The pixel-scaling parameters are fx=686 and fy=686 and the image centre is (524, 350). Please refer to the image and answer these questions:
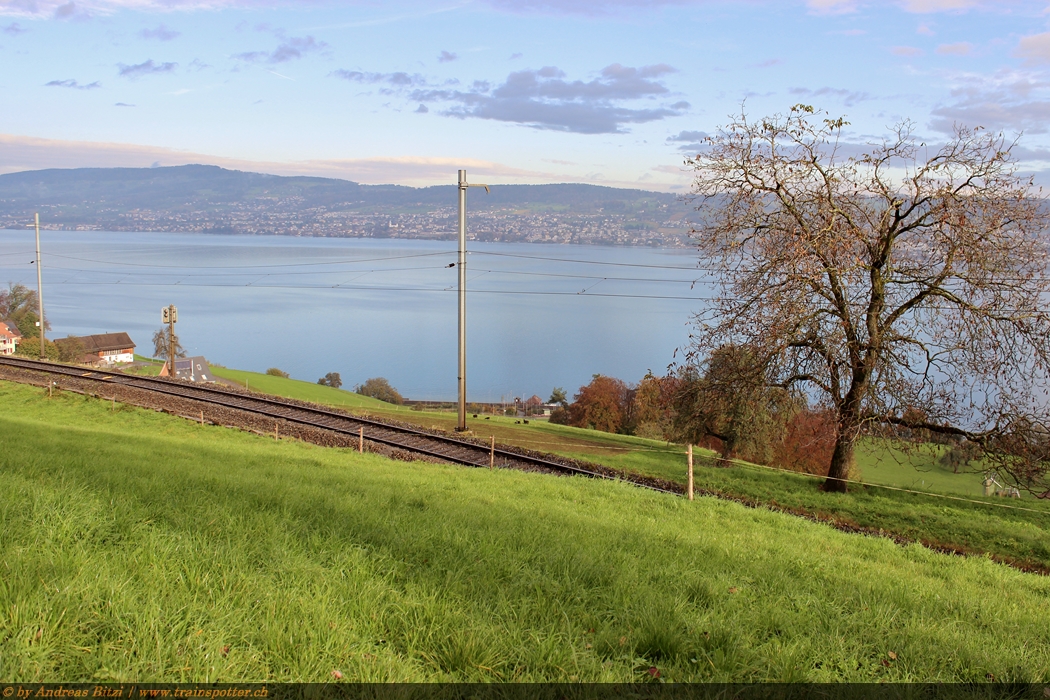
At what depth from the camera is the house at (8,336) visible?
65.9 m

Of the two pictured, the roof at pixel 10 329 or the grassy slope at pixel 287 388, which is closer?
the grassy slope at pixel 287 388

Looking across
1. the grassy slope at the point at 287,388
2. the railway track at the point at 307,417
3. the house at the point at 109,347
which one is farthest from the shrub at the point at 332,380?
the railway track at the point at 307,417

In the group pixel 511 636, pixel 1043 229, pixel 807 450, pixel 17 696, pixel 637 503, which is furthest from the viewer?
pixel 807 450

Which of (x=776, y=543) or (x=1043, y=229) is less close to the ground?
(x=1043, y=229)

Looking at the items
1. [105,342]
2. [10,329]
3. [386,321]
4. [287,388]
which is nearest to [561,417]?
[287,388]

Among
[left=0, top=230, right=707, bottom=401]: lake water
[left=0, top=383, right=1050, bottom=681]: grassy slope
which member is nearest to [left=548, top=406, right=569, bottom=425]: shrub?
[left=0, top=230, right=707, bottom=401]: lake water

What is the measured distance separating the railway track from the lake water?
26969mm

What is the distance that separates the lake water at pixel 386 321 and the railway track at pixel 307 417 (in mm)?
26969

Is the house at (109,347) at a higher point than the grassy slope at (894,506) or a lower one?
lower

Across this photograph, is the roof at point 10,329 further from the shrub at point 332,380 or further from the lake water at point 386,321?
the shrub at point 332,380

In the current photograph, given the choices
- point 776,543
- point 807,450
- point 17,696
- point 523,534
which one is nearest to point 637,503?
point 776,543

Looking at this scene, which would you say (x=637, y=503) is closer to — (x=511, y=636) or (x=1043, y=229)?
(x=511, y=636)

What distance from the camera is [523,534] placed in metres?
5.99

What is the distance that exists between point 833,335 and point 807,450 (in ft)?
78.3
